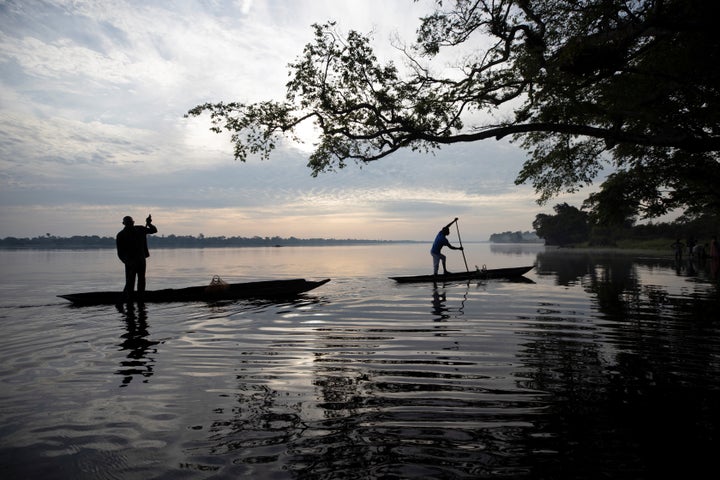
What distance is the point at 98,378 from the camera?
22.0 feet

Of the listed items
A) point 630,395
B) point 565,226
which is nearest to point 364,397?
point 630,395

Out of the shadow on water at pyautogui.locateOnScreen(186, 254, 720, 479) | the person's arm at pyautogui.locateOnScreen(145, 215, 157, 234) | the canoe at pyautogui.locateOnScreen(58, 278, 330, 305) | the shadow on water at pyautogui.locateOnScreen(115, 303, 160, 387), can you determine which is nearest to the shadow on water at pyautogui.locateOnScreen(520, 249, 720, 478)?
the shadow on water at pyautogui.locateOnScreen(186, 254, 720, 479)

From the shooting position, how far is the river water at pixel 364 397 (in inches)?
154

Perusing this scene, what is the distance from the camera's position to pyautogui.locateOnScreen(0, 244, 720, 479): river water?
12.9 ft

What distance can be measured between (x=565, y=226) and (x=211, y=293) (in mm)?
126805

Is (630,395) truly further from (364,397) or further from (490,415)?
(364,397)

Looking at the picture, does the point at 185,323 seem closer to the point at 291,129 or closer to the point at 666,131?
the point at 291,129

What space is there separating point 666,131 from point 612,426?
444 inches

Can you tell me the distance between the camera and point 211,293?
16266mm

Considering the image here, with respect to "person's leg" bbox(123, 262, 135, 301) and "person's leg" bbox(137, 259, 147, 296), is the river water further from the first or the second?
"person's leg" bbox(137, 259, 147, 296)

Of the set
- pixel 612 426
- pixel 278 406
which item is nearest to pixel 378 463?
pixel 278 406

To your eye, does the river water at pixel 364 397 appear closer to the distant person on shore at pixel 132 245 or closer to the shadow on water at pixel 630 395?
the shadow on water at pixel 630 395

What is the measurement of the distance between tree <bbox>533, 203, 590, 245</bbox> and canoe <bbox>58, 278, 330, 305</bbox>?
120 meters

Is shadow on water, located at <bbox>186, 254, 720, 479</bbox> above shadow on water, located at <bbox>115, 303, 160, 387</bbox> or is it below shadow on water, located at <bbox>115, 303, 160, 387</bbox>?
above
